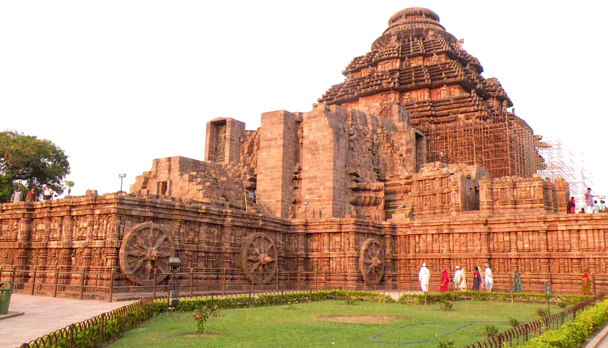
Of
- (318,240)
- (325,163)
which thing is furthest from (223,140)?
(318,240)

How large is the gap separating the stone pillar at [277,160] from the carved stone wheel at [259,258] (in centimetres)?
960

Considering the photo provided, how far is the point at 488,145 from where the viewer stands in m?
47.1

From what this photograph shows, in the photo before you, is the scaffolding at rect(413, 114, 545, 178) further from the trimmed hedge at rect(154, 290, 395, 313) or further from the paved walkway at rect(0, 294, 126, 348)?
the paved walkway at rect(0, 294, 126, 348)

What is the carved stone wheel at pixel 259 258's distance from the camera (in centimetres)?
2391

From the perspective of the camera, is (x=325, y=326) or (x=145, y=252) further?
(x=145, y=252)

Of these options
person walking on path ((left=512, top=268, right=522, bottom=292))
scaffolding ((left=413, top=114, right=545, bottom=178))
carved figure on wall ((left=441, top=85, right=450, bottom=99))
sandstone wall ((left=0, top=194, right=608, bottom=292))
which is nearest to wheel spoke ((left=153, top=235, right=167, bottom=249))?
sandstone wall ((left=0, top=194, right=608, bottom=292))

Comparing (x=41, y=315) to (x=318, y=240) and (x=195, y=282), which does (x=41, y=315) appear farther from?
(x=318, y=240)

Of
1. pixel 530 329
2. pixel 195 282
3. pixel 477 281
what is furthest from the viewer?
pixel 477 281

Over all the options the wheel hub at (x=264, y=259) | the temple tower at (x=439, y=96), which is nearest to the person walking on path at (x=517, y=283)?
the wheel hub at (x=264, y=259)

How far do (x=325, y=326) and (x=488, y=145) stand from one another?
126 ft

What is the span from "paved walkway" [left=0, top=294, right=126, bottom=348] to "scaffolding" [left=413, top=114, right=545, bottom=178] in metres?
37.3

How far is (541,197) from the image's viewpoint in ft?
102

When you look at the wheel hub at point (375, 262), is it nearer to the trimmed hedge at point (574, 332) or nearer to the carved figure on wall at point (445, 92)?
the trimmed hedge at point (574, 332)

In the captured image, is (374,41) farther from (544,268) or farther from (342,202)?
(544,268)
